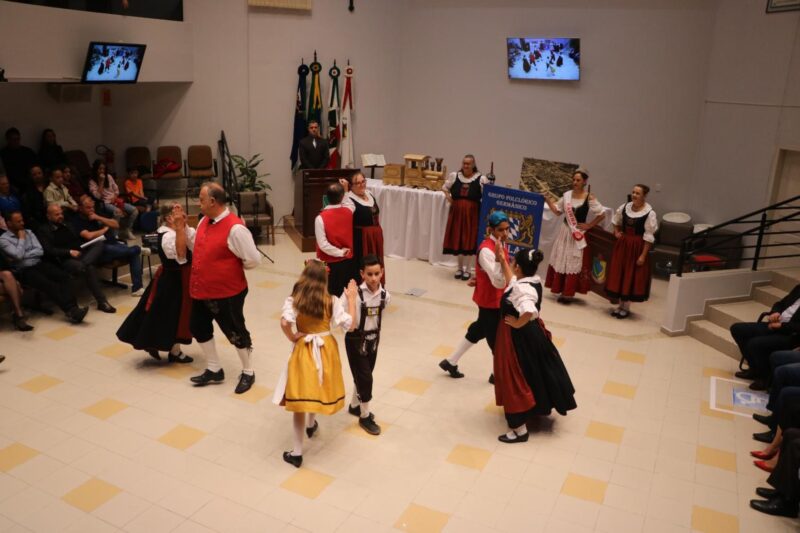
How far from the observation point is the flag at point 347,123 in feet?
36.7

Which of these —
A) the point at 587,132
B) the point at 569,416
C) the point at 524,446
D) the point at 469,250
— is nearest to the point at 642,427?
the point at 569,416

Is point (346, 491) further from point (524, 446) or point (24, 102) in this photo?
point (24, 102)

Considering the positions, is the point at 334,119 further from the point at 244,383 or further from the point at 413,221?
the point at 244,383

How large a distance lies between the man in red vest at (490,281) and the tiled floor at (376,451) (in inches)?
22.1

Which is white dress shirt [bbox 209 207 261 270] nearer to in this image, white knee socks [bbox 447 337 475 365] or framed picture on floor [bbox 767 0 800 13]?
white knee socks [bbox 447 337 475 365]

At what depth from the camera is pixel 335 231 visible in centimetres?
652

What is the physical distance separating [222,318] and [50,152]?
16.0 feet

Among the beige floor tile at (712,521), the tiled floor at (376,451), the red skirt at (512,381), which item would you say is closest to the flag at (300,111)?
the tiled floor at (376,451)

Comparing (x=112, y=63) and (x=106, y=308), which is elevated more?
(x=112, y=63)

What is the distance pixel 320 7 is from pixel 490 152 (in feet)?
11.5

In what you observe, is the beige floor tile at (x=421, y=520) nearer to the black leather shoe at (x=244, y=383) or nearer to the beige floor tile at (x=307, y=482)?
the beige floor tile at (x=307, y=482)

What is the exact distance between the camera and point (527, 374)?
199 inches

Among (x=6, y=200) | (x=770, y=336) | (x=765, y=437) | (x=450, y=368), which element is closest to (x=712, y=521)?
(x=765, y=437)

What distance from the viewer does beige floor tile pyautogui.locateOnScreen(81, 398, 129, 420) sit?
5322mm
